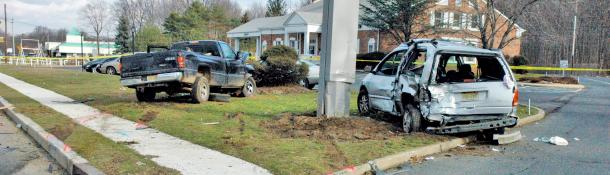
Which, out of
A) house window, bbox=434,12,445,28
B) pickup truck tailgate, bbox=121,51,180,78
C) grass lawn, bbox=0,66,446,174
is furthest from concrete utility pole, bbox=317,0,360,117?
house window, bbox=434,12,445,28

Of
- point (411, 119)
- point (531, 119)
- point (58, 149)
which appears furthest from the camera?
point (531, 119)

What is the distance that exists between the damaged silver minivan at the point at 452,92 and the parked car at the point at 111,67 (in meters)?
25.7

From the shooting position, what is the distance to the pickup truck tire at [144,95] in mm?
13609

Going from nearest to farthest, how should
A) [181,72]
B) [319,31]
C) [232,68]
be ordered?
[181,72]
[232,68]
[319,31]

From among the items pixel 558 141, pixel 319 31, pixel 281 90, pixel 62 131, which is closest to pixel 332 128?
pixel 558 141

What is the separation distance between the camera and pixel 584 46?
51.6 m

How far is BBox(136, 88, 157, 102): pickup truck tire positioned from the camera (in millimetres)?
13609

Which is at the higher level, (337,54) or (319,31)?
(319,31)

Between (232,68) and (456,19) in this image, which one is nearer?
(232,68)

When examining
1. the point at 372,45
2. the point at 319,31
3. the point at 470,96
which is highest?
the point at 319,31

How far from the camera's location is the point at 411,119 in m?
8.57

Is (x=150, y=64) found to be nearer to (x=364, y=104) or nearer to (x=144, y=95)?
(x=144, y=95)

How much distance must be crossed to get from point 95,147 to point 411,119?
475cm

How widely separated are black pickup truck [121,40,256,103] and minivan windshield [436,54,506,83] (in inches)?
Result: 234
